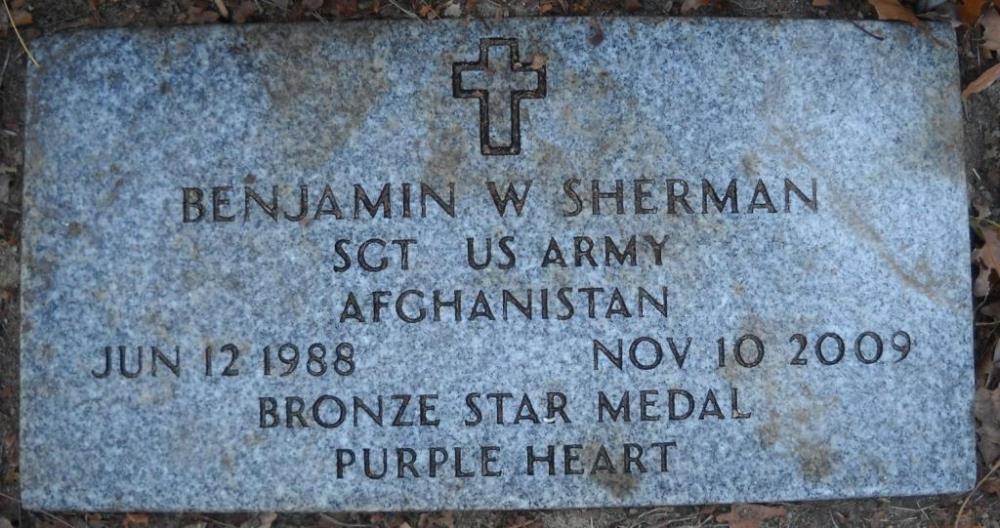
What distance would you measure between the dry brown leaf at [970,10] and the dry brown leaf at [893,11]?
14 cm

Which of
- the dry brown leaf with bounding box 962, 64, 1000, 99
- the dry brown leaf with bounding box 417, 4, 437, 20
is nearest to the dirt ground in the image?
the dry brown leaf with bounding box 417, 4, 437, 20

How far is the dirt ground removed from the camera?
7.52ft

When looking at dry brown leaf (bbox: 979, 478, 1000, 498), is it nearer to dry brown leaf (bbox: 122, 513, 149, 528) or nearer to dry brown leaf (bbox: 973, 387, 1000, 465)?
dry brown leaf (bbox: 973, 387, 1000, 465)

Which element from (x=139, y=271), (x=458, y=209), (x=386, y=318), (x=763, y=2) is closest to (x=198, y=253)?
(x=139, y=271)

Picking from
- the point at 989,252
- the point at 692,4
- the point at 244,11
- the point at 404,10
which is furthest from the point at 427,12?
the point at 989,252

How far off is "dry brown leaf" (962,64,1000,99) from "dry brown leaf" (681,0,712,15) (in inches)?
29.1

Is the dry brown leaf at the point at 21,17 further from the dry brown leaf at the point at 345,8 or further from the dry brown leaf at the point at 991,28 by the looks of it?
the dry brown leaf at the point at 991,28

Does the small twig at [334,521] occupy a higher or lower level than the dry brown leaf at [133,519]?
A: lower

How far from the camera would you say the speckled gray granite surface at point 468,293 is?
7.20 feet

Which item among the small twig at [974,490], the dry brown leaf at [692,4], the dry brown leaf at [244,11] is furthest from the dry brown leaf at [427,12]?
the small twig at [974,490]

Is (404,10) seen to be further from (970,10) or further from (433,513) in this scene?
(970,10)

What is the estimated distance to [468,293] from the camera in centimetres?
220

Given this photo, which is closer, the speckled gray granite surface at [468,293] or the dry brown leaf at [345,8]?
the speckled gray granite surface at [468,293]

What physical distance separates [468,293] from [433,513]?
0.61 m
